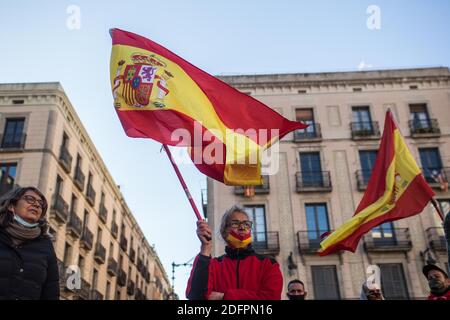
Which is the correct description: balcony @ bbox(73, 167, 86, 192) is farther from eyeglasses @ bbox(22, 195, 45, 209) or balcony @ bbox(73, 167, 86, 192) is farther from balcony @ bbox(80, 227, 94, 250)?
eyeglasses @ bbox(22, 195, 45, 209)

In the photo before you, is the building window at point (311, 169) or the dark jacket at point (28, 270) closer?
the dark jacket at point (28, 270)

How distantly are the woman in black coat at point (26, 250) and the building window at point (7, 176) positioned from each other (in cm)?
2013

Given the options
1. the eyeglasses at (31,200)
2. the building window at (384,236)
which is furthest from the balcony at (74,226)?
the eyeglasses at (31,200)

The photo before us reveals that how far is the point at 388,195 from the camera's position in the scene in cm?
929

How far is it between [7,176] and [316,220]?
15.8m

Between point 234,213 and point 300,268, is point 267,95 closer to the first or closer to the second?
point 300,268

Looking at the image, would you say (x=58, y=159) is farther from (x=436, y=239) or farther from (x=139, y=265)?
(x=139, y=265)

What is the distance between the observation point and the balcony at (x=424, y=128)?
24.5 meters

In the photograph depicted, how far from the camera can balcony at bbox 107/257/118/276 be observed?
32.8m

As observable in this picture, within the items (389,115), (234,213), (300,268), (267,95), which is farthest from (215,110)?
(267,95)

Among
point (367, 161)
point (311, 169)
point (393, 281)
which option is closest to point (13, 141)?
point (311, 169)

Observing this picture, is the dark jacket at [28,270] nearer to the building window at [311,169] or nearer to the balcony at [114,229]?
the building window at [311,169]
